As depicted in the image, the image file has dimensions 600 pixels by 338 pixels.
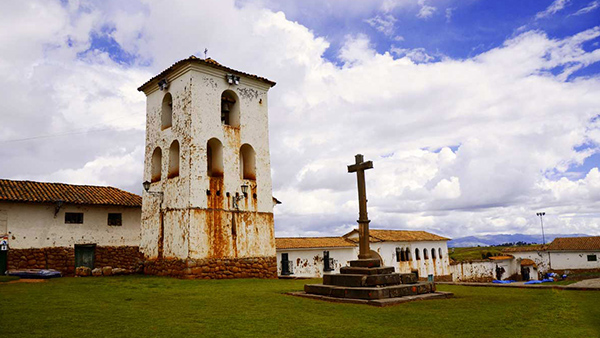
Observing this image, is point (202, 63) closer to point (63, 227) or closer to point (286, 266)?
point (63, 227)

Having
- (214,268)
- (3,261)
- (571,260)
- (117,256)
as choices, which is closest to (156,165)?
(117,256)

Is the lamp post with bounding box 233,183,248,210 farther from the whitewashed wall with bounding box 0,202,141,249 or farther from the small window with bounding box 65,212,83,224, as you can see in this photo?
the small window with bounding box 65,212,83,224

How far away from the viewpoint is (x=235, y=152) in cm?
1792

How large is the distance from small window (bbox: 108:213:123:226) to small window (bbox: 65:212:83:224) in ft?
4.09

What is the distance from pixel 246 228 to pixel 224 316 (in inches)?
390

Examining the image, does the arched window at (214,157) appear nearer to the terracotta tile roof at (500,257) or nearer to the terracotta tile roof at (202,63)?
the terracotta tile roof at (202,63)

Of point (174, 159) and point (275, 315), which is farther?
point (174, 159)

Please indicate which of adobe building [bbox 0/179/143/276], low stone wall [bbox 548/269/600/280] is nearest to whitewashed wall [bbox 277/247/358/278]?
adobe building [bbox 0/179/143/276]

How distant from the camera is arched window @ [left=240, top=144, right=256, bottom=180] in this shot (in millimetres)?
18652

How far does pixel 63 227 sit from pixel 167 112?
6648 mm

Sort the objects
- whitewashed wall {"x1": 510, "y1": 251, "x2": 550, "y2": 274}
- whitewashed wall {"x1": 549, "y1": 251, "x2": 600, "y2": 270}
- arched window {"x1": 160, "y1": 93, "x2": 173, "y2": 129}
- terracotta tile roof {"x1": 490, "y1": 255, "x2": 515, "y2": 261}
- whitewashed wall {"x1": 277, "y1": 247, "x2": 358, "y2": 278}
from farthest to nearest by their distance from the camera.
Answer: terracotta tile roof {"x1": 490, "y1": 255, "x2": 515, "y2": 261}, whitewashed wall {"x1": 510, "y1": 251, "x2": 550, "y2": 274}, whitewashed wall {"x1": 549, "y1": 251, "x2": 600, "y2": 270}, whitewashed wall {"x1": 277, "y1": 247, "x2": 358, "y2": 278}, arched window {"x1": 160, "y1": 93, "x2": 173, "y2": 129}

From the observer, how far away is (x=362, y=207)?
475 inches

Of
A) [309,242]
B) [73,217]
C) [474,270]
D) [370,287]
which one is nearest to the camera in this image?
[370,287]

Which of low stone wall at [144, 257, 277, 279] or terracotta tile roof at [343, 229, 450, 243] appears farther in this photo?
terracotta tile roof at [343, 229, 450, 243]
